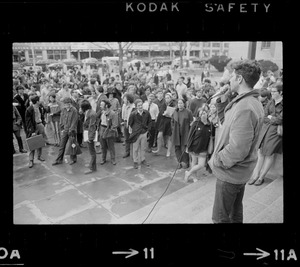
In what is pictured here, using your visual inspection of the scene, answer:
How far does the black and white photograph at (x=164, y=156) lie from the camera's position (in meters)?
2.26

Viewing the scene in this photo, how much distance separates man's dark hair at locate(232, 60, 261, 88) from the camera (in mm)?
2156

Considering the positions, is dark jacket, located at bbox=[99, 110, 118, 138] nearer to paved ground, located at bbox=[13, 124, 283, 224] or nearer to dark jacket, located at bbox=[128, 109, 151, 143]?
dark jacket, located at bbox=[128, 109, 151, 143]

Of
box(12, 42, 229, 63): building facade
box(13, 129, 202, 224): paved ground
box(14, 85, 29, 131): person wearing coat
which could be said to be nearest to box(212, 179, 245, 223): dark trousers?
box(12, 42, 229, 63): building facade

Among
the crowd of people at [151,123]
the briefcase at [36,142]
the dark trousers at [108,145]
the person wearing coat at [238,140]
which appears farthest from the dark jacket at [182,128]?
the person wearing coat at [238,140]

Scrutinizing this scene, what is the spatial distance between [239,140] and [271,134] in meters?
1.94

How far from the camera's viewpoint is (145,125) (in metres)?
5.83

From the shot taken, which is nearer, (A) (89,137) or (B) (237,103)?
(B) (237,103)

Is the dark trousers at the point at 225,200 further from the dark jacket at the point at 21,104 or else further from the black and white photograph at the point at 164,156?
the dark jacket at the point at 21,104
